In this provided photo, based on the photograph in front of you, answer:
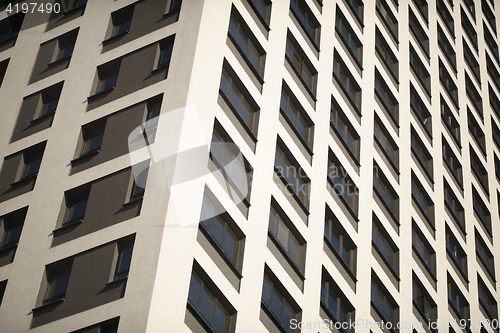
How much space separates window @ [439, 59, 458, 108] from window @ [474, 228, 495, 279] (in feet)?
33.0

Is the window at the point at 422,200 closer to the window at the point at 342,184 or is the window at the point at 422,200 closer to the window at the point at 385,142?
the window at the point at 385,142

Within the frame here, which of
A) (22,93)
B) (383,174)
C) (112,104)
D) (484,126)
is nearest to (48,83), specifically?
(22,93)

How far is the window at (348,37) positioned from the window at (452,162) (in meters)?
9.50

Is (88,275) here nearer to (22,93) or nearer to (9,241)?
(9,241)

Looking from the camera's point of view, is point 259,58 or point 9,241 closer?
point 9,241

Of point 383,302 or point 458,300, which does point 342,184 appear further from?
point 458,300

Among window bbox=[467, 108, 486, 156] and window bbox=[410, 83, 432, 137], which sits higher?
window bbox=[467, 108, 486, 156]

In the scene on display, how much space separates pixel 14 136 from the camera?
92.9 feet

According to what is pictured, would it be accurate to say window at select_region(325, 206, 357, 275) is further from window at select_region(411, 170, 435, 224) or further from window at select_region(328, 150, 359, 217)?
window at select_region(411, 170, 435, 224)

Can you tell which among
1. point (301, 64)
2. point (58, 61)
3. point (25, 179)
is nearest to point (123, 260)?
point (25, 179)

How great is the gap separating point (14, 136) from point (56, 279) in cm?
843

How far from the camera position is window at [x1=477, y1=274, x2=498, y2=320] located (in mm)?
40166

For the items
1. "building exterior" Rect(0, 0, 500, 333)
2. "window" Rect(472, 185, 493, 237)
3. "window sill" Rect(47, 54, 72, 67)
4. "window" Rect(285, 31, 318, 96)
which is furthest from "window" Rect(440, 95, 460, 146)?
"window sill" Rect(47, 54, 72, 67)

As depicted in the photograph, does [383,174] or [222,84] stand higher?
[383,174]
